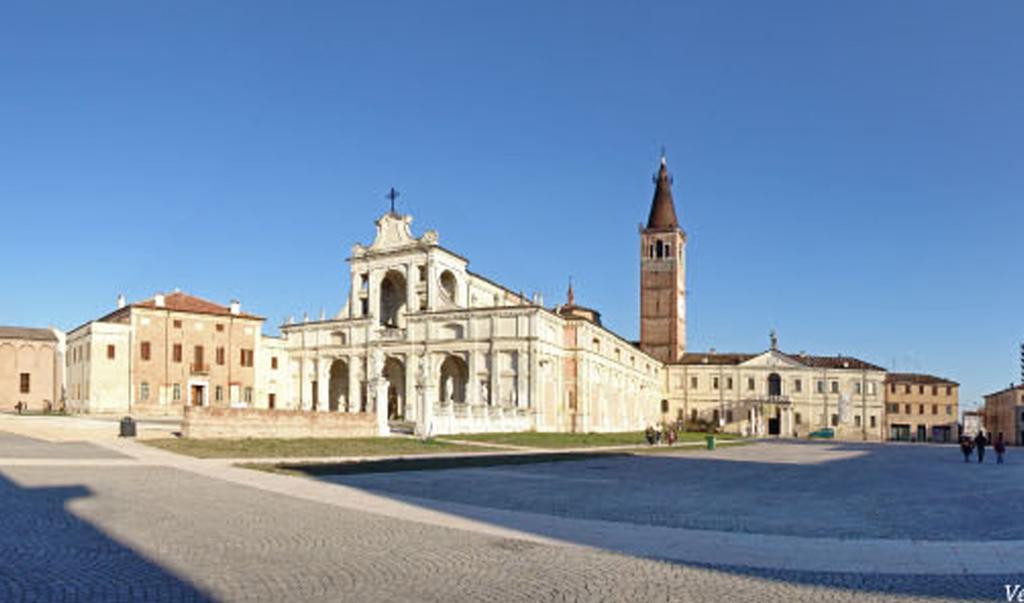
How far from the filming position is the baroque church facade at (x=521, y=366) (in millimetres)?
63062

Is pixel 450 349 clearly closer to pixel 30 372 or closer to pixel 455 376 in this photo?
pixel 455 376

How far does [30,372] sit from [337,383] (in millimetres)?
26656

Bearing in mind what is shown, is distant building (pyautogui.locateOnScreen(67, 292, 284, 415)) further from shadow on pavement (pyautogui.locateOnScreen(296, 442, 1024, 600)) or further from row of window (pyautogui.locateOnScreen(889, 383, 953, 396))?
row of window (pyautogui.locateOnScreen(889, 383, 953, 396))

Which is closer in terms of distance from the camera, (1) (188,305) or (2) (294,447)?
(2) (294,447)

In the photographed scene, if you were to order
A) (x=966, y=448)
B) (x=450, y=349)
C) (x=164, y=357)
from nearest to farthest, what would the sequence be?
1. (x=966, y=448)
2. (x=164, y=357)
3. (x=450, y=349)

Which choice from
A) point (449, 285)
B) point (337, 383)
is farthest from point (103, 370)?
point (449, 285)

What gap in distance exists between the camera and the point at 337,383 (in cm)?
7750

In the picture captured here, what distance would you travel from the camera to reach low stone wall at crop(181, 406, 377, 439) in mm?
31581

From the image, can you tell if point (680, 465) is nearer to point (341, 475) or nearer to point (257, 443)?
point (341, 475)

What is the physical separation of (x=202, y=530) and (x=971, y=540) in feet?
34.0

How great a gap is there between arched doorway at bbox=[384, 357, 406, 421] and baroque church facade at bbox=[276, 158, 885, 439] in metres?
0.16

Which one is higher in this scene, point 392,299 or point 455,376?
point 392,299

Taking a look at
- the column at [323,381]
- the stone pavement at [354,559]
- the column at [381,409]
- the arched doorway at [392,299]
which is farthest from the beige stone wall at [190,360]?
the stone pavement at [354,559]

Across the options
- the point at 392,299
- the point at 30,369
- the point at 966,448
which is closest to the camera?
the point at 966,448
